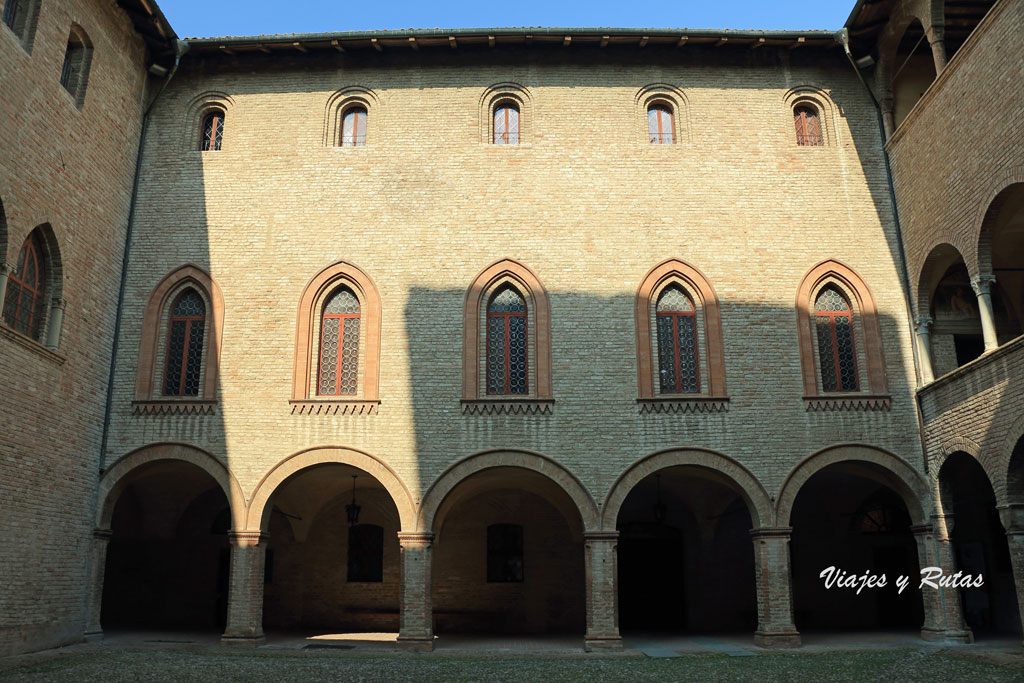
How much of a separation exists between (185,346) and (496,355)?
558 cm

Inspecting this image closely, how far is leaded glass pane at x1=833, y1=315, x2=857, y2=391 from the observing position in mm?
14406

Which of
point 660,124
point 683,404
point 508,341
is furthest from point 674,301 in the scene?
point 660,124

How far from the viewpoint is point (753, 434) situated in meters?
13.8

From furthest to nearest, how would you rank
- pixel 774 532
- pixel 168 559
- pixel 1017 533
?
pixel 168 559 < pixel 774 532 < pixel 1017 533

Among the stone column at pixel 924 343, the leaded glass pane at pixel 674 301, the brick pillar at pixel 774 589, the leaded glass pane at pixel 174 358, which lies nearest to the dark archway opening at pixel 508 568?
the brick pillar at pixel 774 589

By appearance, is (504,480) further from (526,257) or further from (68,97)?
(68,97)

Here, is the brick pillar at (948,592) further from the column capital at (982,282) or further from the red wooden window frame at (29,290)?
the red wooden window frame at (29,290)

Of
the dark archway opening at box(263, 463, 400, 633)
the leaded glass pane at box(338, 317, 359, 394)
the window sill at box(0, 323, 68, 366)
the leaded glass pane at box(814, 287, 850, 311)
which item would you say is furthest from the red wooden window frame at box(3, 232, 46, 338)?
the leaded glass pane at box(814, 287, 850, 311)

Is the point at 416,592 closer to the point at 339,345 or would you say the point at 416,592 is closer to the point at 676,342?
the point at 339,345

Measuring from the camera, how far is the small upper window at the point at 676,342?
14.3m

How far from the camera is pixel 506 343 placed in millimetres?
14492

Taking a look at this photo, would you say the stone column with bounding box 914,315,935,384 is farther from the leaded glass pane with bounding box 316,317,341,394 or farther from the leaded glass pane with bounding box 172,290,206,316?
the leaded glass pane with bounding box 172,290,206,316

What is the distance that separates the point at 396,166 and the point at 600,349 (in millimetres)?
5154

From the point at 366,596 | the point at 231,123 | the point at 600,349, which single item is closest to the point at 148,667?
the point at 366,596
